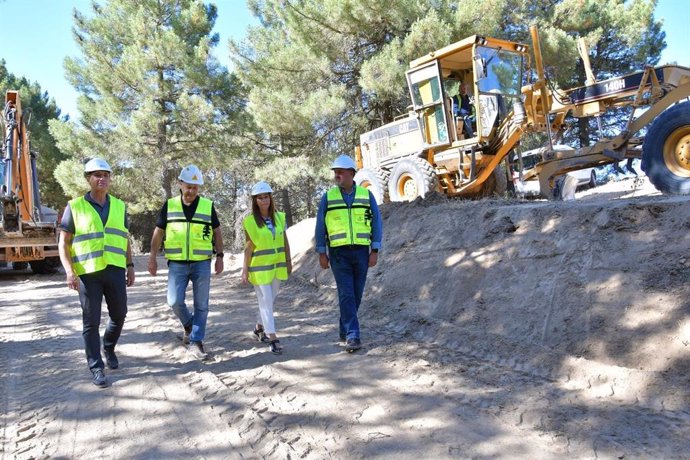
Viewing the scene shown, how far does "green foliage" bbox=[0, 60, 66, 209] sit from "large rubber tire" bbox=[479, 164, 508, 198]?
21956mm

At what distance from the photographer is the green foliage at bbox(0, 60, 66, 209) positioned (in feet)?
86.8

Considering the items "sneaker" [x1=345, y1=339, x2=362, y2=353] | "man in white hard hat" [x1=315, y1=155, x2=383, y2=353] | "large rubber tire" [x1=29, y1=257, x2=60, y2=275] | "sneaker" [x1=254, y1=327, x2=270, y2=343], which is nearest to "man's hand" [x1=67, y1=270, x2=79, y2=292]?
"sneaker" [x1=254, y1=327, x2=270, y2=343]

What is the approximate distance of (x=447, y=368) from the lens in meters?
4.54

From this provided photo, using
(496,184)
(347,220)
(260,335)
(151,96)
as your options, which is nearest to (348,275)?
(347,220)

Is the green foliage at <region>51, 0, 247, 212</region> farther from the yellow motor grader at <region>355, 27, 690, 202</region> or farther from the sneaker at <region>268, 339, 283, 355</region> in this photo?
the sneaker at <region>268, 339, 283, 355</region>

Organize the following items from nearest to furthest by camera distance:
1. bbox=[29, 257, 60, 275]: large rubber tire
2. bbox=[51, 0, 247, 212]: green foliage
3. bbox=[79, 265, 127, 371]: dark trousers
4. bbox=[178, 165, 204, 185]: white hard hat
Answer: bbox=[79, 265, 127, 371]: dark trousers
bbox=[178, 165, 204, 185]: white hard hat
bbox=[29, 257, 60, 275]: large rubber tire
bbox=[51, 0, 247, 212]: green foliage

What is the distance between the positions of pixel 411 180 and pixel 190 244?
6765 millimetres

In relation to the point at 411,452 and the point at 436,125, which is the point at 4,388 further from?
the point at 436,125

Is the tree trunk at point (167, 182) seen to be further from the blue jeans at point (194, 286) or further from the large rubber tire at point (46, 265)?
the blue jeans at point (194, 286)

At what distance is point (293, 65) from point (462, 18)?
5.48 m

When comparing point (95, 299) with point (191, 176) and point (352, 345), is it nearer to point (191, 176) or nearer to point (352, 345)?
point (191, 176)

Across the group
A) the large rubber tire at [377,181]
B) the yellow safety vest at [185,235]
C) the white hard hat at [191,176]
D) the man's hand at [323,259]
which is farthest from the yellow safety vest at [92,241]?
the large rubber tire at [377,181]

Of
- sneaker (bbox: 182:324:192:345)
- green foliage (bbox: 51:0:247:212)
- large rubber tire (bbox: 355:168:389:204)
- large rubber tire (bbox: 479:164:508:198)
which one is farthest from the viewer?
green foliage (bbox: 51:0:247:212)

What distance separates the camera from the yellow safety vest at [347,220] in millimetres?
5234
